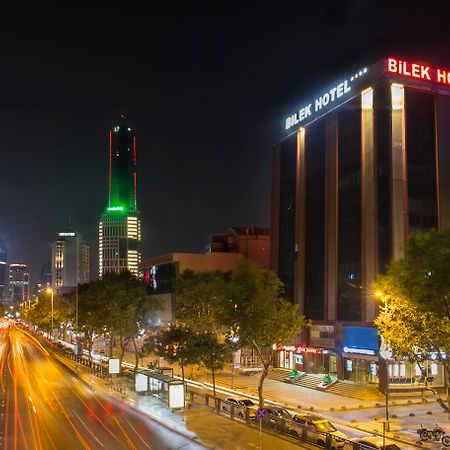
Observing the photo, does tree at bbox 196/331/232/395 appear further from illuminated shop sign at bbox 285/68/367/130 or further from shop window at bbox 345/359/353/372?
illuminated shop sign at bbox 285/68/367/130

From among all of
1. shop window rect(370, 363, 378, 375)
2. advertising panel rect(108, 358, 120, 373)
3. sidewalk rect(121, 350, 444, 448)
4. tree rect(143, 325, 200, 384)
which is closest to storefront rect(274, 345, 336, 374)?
sidewalk rect(121, 350, 444, 448)

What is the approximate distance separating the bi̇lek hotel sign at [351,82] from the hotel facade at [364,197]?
0.43 ft

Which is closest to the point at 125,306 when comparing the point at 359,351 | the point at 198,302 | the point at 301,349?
the point at 198,302

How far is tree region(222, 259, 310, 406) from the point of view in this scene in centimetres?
4175

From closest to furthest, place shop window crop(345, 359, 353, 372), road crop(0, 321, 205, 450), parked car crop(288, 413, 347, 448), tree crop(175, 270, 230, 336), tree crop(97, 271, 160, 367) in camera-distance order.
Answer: parked car crop(288, 413, 347, 448)
road crop(0, 321, 205, 450)
shop window crop(345, 359, 353, 372)
tree crop(175, 270, 230, 336)
tree crop(97, 271, 160, 367)

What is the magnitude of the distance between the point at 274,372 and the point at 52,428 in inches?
1739

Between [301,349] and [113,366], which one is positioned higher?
[301,349]

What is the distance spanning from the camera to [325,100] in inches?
2918

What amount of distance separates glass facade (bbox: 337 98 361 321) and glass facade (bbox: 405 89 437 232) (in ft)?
19.8

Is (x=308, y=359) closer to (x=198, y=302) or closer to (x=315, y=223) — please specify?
(x=198, y=302)

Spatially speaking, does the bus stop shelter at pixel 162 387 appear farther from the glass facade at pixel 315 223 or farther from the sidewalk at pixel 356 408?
the glass facade at pixel 315 223

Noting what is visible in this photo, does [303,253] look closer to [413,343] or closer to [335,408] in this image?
[335,408]

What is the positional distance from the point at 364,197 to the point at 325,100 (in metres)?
16.7

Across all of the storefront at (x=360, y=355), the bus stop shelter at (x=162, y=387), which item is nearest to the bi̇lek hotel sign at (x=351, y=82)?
the storefront at (x=360, y=355)
